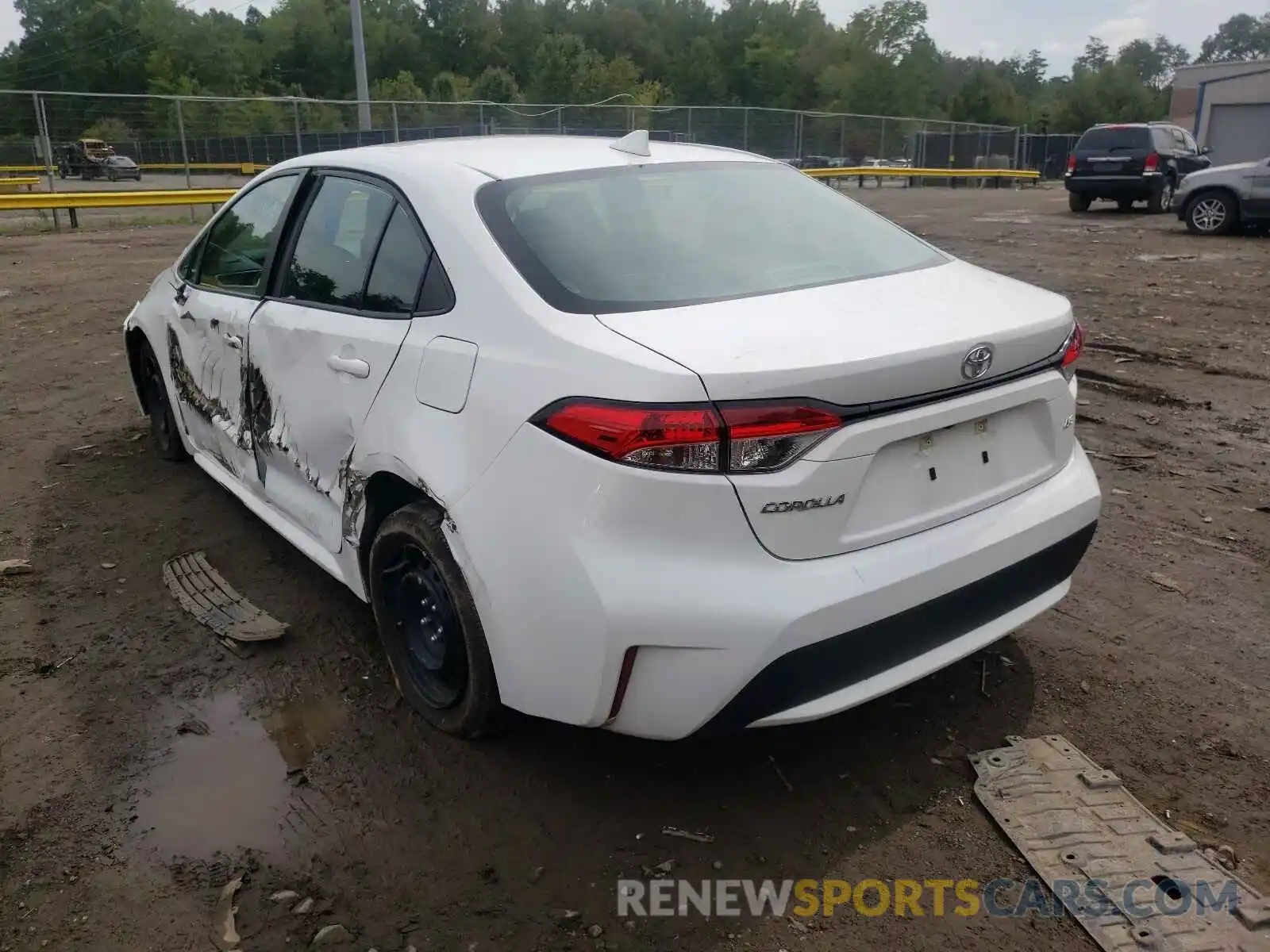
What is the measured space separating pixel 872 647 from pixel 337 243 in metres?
2.26

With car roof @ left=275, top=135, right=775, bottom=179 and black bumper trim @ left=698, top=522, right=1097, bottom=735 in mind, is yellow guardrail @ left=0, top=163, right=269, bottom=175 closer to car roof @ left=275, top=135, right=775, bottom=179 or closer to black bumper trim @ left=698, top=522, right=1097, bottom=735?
car roof @ left=275, top=135, right=775, bottom=179

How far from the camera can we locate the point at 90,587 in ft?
13.6

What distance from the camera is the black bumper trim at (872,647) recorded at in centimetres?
236

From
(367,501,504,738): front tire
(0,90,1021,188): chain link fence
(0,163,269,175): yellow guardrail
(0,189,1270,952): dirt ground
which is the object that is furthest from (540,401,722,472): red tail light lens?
(0,163,269,175): yellow guardrail

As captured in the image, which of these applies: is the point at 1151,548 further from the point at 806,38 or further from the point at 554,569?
the point at 806,38

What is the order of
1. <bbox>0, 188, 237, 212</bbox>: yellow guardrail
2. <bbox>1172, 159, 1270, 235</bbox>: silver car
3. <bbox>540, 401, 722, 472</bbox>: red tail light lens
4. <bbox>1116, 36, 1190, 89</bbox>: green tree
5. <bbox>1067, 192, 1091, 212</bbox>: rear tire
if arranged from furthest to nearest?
<bbox>1116, 36, 1190, 89</bbox>: green tree → <bbox>1067, 192, 1091, 212</bbox>: rear tire → <bbox>0, 188, 237, 212</bbox>: yellow guardrail → <bbox>1172, 159, 1270, 235</bbox>: silver car → <bbox>540, 401, 722, 472</bbox>: red tail light lens

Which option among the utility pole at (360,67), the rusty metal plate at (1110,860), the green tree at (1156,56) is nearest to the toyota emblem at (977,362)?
the rusty metal plate at (1110,860)

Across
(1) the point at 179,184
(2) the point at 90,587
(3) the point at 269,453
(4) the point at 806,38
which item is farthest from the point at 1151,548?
(4) the point at 806,38

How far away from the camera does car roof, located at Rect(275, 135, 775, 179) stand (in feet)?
10.5

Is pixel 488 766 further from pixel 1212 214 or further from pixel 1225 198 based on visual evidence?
pixel 1212 214

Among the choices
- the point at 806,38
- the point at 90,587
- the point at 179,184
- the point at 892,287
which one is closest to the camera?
the point at 892,287

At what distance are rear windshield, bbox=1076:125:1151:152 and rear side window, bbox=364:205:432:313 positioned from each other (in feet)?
70.0

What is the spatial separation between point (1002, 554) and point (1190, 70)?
69.8 m

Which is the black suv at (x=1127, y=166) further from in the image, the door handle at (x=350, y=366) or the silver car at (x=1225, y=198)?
the door handle at (x=350, y=366)
